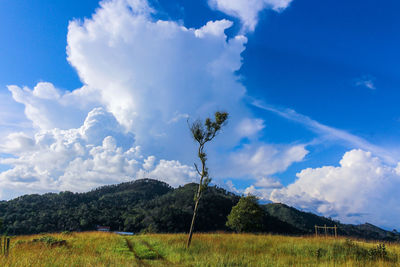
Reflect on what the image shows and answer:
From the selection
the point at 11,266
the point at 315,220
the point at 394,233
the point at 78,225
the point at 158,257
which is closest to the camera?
the point at 11,266

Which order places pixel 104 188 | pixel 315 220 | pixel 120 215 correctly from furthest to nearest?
1. pixel 104 188
2. pixel 315 220
3. pixel 120 215

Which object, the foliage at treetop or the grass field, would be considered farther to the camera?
the foliage at treetop

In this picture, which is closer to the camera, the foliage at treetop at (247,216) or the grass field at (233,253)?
the grass field at (233,253)

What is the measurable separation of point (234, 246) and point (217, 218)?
77926mm

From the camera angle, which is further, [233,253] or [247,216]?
[247,216]

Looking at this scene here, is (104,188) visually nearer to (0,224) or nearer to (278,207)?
(278,207)

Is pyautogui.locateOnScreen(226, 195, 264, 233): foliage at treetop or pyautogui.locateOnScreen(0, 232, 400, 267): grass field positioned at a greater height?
pyautogui.locateOnScreen(226, 195, 264, 233): foliage at treetop

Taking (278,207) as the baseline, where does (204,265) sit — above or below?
below

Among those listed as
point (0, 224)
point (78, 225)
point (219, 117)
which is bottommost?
point (78, 225)

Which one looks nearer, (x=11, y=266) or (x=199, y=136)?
(x=11, y=266)

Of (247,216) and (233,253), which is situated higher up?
(247,216)

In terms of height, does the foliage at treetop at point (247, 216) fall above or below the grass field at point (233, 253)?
above

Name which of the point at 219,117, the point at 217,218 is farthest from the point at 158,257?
the point at 217,218

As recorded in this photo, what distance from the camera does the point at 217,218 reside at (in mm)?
88188
